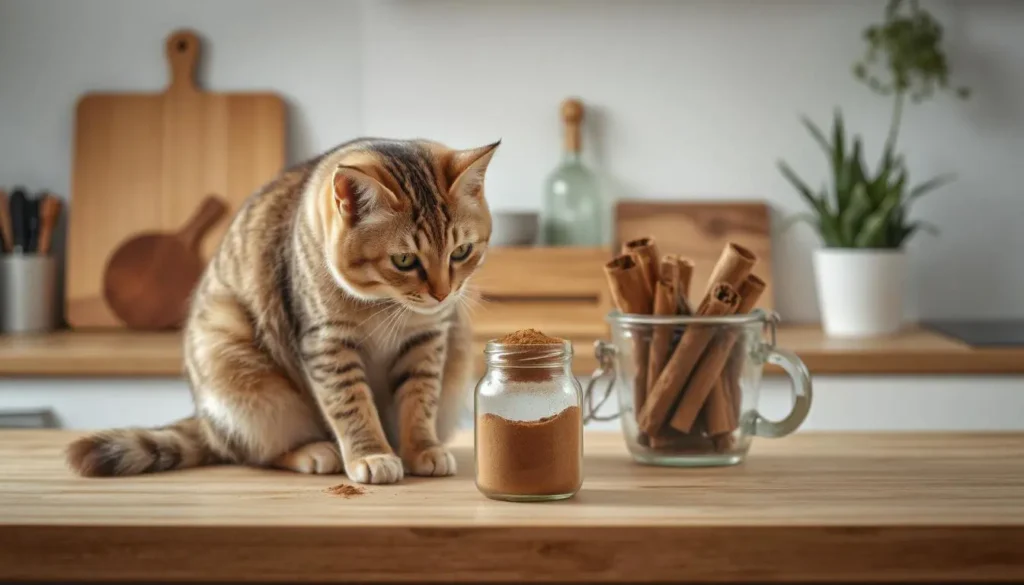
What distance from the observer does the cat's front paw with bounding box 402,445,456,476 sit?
1157 millimetres

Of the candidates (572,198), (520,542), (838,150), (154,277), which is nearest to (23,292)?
(154,277)

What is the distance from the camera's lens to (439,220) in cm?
111

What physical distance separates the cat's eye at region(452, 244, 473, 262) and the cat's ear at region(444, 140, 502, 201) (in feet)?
0.16

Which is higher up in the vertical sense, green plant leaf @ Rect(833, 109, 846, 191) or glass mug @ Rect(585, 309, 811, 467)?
green plant leaf @ Rect(833, 109, 846, 191)

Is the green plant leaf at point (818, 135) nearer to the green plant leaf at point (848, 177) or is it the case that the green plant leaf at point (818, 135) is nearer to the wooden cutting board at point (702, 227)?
the green plant leaf at point (848, 177)

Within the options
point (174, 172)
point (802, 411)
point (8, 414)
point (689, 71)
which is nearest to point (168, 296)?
point (174, 172)

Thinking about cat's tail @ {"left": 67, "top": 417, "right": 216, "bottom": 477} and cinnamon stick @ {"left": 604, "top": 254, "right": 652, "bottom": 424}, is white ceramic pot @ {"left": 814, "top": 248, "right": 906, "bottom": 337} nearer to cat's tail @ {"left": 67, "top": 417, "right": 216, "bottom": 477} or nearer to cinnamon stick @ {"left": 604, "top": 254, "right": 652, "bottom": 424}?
cinnamon stick @ {"left": 604, "top": 254, "right": 652, "bottom": 424}

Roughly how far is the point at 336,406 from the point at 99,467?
0.25 m

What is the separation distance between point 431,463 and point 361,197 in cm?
29

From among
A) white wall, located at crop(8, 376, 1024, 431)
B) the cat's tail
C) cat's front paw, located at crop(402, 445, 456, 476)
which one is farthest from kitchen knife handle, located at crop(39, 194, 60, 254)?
cat's front paw, located at crop(402, 445, 456, 476)

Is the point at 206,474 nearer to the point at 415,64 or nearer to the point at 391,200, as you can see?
the point at 391,200

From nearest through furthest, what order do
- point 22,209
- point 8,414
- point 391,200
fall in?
1. point 391,200
2. point 8,414
3. point 22,209

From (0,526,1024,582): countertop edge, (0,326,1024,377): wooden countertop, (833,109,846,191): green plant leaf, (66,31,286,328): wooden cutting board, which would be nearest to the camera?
(0,526,1024,582): countertop edge

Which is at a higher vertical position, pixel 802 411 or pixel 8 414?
pixel 802 411
